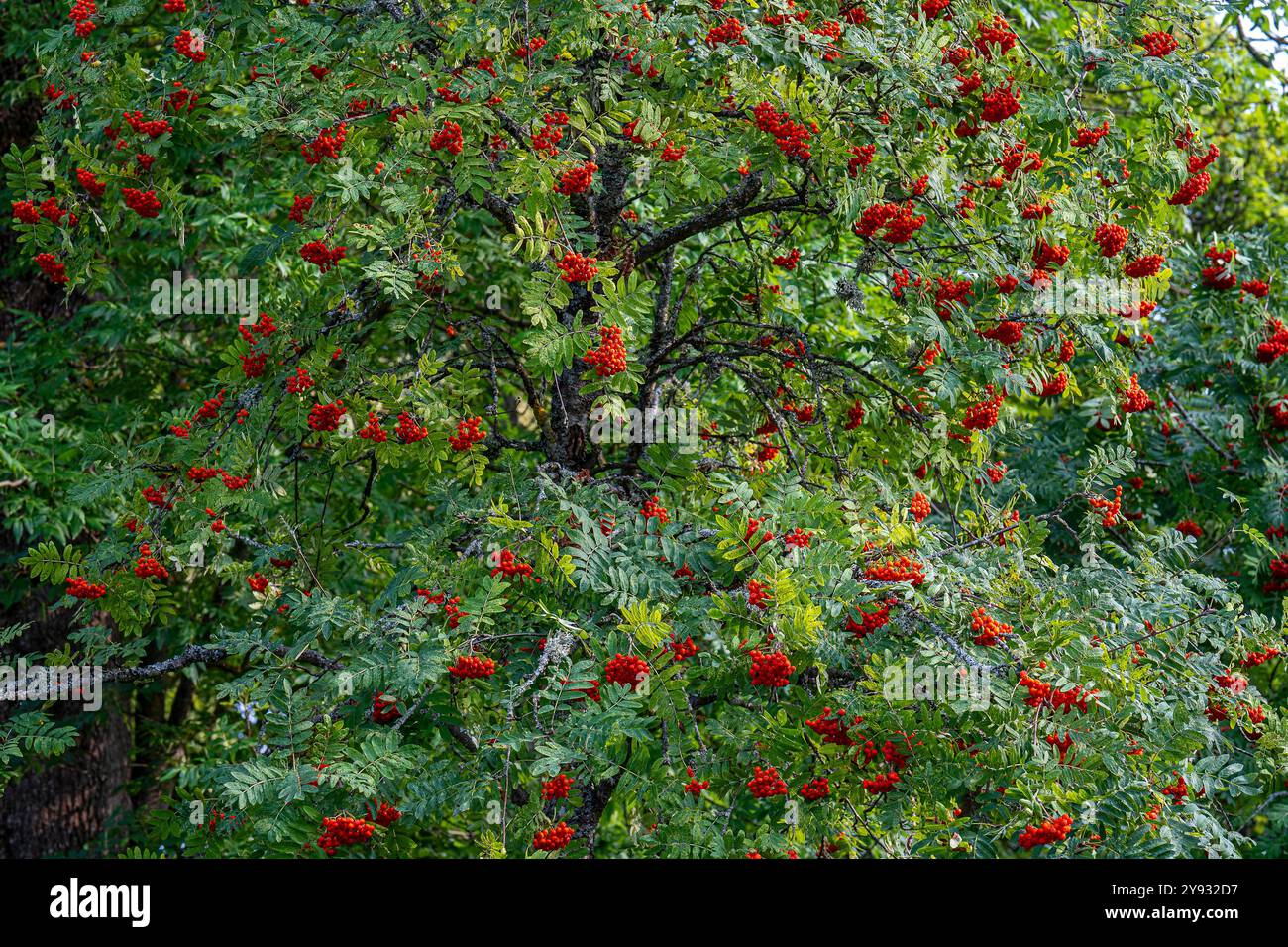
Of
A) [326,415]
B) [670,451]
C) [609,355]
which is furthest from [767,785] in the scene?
[326,415]

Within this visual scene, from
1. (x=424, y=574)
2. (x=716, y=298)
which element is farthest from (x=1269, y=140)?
(x=424, y=574)

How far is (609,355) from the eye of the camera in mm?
4129

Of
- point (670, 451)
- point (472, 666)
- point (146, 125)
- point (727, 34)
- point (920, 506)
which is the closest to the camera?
point (472, 666)

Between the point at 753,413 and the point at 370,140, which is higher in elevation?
the point at 370,140

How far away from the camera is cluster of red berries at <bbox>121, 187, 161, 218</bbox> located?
4602 mm

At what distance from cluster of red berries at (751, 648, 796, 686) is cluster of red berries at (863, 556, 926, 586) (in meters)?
0.46

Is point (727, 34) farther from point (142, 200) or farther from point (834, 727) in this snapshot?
point (834, 727)

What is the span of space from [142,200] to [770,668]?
9.13ft

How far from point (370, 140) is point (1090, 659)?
3069 mm

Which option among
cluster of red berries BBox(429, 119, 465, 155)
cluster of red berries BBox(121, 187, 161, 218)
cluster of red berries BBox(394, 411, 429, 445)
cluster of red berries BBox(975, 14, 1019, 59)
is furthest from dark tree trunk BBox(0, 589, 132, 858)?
cluster of red berries BBox(975, 14, 1019, 59)

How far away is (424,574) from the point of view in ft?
13.7

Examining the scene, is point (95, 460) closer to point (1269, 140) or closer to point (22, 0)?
point (22, 0)

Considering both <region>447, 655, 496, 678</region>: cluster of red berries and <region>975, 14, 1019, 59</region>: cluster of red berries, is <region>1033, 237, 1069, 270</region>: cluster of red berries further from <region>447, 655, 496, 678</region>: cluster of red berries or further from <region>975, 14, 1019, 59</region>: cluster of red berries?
<region>447, 655, 496, 678</region>: cluster of red berries
